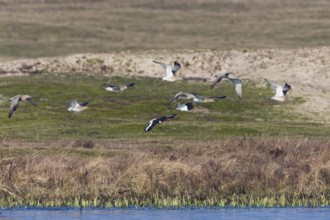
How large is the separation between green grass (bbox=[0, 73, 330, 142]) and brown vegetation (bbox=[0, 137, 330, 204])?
508 inches

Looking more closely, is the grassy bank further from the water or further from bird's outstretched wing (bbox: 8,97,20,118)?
bird's outstretched wing (bbox: 8,97,20,118)

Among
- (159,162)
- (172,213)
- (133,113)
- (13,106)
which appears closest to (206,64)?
(133,113)

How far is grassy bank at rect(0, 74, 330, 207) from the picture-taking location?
96.5 feet

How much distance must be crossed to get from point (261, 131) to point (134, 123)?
5159 millimetres

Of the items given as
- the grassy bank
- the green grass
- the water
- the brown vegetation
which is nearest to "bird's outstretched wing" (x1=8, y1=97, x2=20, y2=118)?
the grassy bank

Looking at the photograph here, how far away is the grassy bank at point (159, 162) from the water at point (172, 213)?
41cm

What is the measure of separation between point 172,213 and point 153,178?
2.12 meters

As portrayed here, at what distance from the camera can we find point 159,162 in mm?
30281

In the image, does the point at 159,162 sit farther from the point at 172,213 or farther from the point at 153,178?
the point at 172,213

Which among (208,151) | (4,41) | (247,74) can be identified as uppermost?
(208,151)

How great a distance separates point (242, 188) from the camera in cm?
3053

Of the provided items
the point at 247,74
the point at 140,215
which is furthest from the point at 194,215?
the point at 247,74

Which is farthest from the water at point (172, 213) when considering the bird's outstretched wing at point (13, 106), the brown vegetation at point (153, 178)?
the bird's outstretched wing at point (13, 106)

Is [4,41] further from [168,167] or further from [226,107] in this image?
[168,167]
